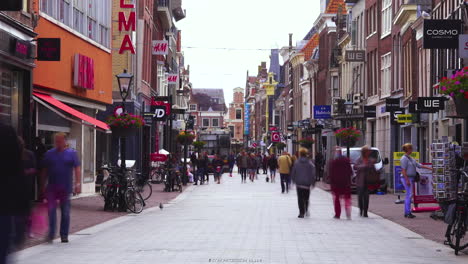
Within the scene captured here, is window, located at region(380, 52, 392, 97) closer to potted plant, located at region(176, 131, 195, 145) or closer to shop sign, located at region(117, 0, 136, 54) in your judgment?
potted plant, located at region(176, 131, 195, 145)

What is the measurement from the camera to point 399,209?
2609cm

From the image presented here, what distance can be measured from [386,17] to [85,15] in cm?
2154

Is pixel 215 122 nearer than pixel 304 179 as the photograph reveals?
No

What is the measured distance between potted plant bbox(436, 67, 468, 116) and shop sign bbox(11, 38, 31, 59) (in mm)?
9785

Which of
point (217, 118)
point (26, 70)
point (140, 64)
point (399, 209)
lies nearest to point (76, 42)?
point (26, 70)

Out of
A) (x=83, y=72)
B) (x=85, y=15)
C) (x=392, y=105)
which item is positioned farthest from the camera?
(x=392, y=105)

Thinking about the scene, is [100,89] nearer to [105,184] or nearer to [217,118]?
[105,184]

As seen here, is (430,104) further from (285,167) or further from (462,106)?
(462,106)

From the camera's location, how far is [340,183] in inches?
878

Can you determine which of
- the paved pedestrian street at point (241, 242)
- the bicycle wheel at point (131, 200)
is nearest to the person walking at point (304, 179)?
the paved pedestrian street at point (241, 242)

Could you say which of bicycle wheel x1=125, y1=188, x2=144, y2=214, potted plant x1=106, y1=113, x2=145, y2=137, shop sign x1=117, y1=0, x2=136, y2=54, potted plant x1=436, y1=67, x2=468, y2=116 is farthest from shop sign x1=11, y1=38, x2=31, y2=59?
shop sign x1=117, y1=0, x2=136, y2=54

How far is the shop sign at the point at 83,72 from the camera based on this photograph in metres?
29.9

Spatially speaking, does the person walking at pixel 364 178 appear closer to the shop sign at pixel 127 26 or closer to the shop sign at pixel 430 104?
the shop sign at pixel 430 104

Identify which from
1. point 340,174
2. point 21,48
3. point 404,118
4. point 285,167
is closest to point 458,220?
point 340,174
